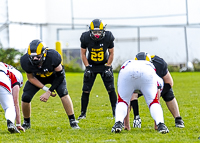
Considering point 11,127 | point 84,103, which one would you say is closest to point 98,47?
point 84,103

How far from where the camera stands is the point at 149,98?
5898 mm

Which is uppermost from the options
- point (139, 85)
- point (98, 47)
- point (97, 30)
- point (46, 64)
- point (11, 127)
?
point (97, 30)

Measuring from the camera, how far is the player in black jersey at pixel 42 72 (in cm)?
632

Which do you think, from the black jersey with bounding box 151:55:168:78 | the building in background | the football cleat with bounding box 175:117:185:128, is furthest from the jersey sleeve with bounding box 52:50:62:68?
the building in background

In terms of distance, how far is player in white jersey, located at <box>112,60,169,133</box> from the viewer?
5.82 metres

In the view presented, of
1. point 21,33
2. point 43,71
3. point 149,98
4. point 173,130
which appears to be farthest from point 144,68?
point 21,33

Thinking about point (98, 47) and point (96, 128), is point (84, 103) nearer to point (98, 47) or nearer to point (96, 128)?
point (98, 47)

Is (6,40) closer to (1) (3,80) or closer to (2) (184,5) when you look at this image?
(2) (184,5)

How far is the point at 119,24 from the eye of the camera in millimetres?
26719

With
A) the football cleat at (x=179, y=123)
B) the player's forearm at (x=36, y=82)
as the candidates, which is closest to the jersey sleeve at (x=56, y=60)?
the player's forearm at (x=36, y=82)

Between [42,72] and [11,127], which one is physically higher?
[42,72]

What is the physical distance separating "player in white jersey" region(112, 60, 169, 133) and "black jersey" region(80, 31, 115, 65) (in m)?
2.31

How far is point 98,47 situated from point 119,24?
18658 mm

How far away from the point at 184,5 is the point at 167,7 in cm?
104
